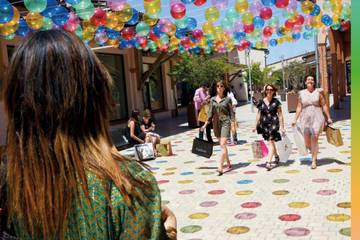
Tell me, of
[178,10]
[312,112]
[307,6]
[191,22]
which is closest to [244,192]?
[312,112]

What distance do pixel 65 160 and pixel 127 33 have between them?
927cm

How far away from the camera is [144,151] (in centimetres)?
944

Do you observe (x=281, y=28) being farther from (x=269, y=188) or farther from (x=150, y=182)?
(x=150, y=182)

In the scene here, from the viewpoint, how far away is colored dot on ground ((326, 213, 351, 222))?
14.7 feet

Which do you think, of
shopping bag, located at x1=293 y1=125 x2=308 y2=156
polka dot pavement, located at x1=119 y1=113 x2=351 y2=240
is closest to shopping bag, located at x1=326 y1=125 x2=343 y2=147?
polka dot pavement, located at x1=119 y1=113 x2=351 y2=240

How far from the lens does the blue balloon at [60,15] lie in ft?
A: 23.4

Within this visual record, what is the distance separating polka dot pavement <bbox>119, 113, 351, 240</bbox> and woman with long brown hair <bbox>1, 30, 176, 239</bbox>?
3.33 metres

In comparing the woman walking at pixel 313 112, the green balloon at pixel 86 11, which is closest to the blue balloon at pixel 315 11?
the woman walking at pixel 313 112

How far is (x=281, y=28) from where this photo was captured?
1025 centimetres

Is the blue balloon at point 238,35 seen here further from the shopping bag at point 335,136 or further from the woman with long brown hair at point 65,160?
the woman with long brown hair at point 65,160

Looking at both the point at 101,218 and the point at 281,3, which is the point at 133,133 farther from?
the point at 101,218

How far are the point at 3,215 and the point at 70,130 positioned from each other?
31cm

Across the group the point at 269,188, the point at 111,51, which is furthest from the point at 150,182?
the point at 111,51

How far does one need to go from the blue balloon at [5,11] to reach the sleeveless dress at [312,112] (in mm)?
4900
